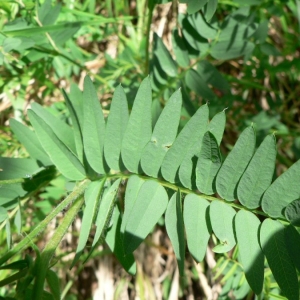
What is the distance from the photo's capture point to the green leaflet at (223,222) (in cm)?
95

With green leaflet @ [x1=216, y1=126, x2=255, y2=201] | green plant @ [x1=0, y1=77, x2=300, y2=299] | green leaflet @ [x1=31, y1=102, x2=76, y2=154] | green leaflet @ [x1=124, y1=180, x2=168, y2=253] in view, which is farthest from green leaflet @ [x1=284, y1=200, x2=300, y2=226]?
green leaflet @ [x1=31, y1=102, x2=76, y2=154]

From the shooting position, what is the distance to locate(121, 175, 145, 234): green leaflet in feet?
3.28

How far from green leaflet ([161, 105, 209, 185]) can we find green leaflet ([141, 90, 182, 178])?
2cm

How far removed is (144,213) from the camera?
38.7 inches

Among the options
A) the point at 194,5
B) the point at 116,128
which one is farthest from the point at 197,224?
the point at 194,5

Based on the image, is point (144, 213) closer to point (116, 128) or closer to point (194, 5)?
point (116, 128)

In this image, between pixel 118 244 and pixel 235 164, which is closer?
pixel 235 164

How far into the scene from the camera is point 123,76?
6.02ft

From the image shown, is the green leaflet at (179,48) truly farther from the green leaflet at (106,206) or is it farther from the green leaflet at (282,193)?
the green leaflet at (282,193)

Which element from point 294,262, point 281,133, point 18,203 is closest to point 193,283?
point 281,133

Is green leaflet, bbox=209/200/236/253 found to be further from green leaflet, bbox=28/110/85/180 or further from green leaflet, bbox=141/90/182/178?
green leaflet, bbox=28/110/85/180

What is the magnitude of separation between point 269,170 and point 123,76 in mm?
1049

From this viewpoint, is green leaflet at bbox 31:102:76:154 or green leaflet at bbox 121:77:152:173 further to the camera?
green leaflet at bbox 31:102:76:154

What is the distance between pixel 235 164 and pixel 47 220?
0.43 metres
